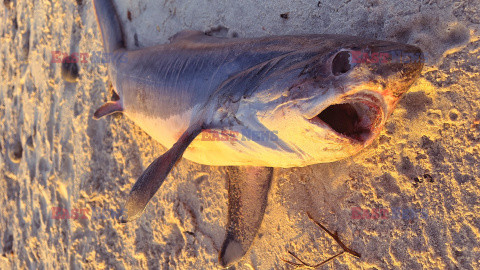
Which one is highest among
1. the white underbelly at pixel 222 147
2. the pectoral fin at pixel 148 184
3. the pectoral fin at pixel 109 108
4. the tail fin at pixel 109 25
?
the tail fin at pixel 109 25

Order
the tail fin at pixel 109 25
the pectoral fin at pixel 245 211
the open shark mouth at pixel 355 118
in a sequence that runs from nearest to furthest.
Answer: the open shark mouth at pixel 355 118 → the pectoral fin at pixel 245 211 → the tail fin at pixel 109 25

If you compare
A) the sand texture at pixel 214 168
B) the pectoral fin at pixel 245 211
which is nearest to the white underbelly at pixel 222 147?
the pectoral fin at pixel 245 211

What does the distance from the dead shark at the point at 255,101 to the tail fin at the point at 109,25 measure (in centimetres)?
45

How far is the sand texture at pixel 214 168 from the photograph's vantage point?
7.07 feet

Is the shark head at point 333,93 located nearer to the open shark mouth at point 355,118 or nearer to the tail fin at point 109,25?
the open shark mouth at point 355,118

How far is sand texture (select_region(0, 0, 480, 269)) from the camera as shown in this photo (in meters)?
2.15

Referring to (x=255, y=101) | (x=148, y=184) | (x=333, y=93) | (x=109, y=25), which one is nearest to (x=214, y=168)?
(x=148, y=184)

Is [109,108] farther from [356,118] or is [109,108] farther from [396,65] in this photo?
[396,65]

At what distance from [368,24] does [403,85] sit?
932 mm

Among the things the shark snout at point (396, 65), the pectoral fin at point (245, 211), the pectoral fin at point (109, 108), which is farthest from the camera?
the pectoral fin at point (109, 108)

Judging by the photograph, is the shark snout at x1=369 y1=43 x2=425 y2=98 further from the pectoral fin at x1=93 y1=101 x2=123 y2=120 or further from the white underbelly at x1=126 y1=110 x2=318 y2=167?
the pectoral fin at x1=93 y1=101 x2=123 y2=120

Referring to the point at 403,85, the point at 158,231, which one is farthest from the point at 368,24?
the point at 158,231

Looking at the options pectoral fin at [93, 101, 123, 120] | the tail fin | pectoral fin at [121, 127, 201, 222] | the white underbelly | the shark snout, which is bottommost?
pectoral fin at [121, 127, 201, 222]

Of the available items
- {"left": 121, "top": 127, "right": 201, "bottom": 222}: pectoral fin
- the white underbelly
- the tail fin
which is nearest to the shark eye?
the white underbelly
